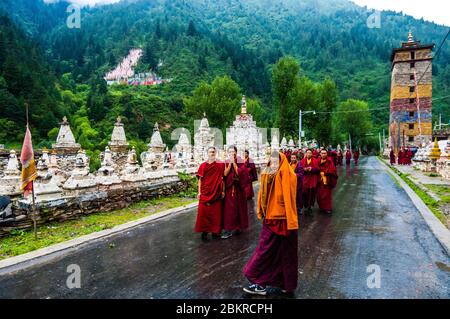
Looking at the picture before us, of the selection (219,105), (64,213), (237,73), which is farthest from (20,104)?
(237,73)

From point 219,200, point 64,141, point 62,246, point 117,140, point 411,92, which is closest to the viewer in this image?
point 62,246

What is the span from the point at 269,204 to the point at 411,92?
5822 centimetres

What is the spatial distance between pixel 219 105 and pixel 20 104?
29.5 m

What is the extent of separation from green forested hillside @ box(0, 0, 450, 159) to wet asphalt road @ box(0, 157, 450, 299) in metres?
30.6

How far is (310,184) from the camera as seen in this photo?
9273mm

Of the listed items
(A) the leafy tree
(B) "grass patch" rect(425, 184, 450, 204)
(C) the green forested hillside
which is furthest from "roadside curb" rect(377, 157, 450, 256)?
(A) the leafy tree

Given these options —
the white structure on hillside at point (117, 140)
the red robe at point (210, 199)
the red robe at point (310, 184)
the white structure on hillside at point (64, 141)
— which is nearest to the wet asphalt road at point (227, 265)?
the red robe at point (210, 199)

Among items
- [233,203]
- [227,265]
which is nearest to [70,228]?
[233,203]

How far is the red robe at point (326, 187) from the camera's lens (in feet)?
29.4

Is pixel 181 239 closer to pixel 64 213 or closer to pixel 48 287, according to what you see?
pixel 48 287

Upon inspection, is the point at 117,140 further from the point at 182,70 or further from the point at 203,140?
the point at 182,70

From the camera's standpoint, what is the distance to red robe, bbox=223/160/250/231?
6502 mm

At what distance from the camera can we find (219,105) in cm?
4459

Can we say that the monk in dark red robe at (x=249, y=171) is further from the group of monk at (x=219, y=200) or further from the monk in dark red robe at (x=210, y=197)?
the monk in dark red robe at (x=210, y=197)
